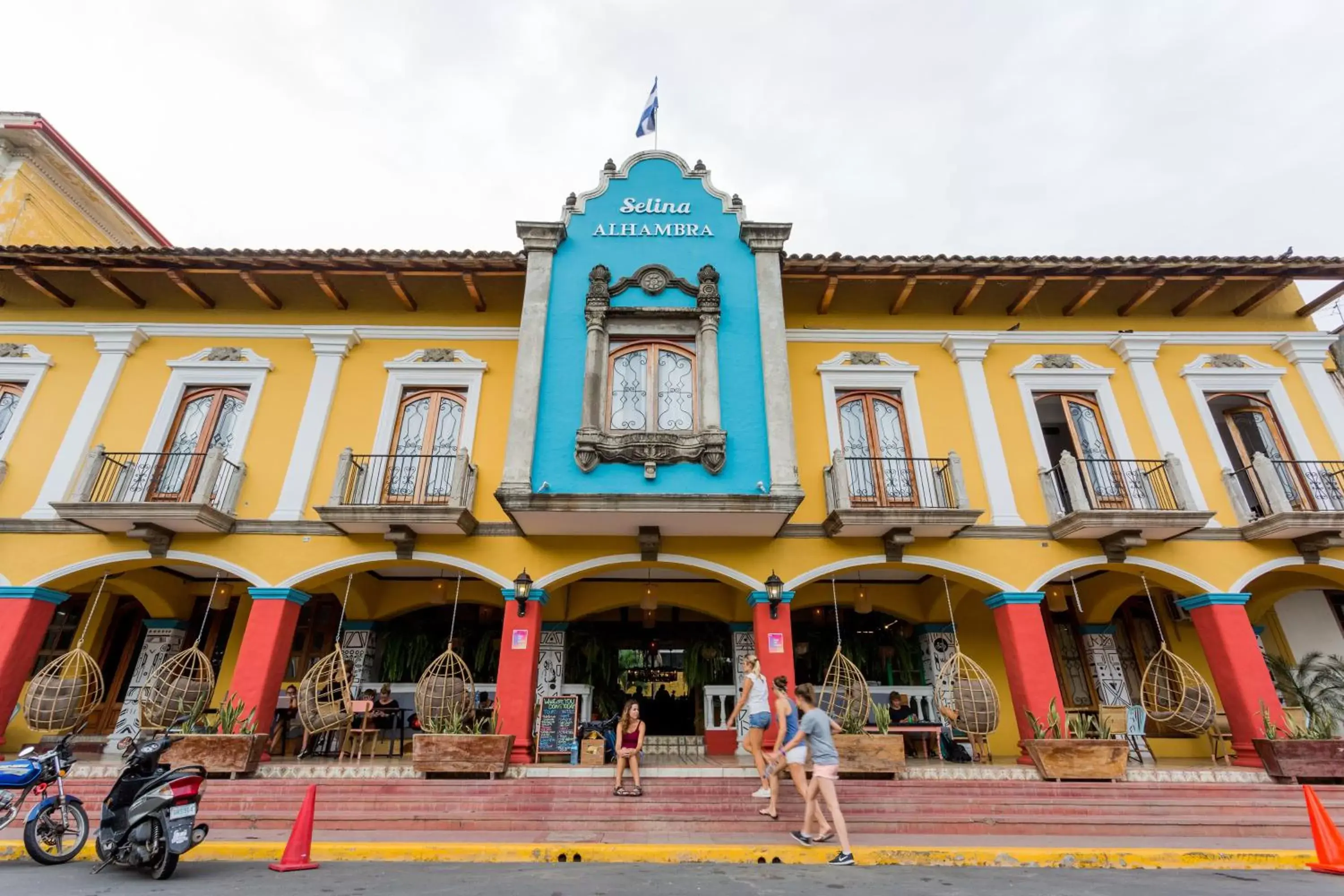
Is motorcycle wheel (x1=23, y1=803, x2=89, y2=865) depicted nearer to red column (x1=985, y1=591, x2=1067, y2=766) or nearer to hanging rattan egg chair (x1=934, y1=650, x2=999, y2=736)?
hanging rattan egg chair (x1=934, y1=650, x2=999, y2=736)

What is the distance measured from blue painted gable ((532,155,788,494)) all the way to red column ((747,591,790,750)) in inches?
74.2

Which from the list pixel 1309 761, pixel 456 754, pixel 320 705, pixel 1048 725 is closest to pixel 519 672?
pixel 456 754

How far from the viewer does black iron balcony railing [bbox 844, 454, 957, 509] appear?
10.7m

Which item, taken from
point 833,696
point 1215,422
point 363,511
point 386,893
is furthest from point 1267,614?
point 363,511

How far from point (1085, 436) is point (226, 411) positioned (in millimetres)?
16033

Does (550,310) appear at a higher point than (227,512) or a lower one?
higher

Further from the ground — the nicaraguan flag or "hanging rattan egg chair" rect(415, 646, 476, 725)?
the nicaraguan flag

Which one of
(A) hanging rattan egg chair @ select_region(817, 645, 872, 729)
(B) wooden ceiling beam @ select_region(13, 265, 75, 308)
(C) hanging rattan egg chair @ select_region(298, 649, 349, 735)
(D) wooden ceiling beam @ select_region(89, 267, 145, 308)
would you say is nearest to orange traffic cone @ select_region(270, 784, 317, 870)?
(C) hanging rattan egg chair @ select_region(298, 649, 349, 735)

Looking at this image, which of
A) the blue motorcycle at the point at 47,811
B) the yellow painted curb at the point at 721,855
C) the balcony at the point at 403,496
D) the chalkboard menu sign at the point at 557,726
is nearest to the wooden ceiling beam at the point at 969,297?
the yellow painted curb at the point at 721,855

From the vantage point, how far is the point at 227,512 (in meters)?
10.3

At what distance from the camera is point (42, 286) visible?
463 inches

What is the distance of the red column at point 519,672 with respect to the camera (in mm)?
9047

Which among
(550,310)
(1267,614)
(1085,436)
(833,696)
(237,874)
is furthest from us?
(1267,614)

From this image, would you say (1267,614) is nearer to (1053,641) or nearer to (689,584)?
(1053,641)
